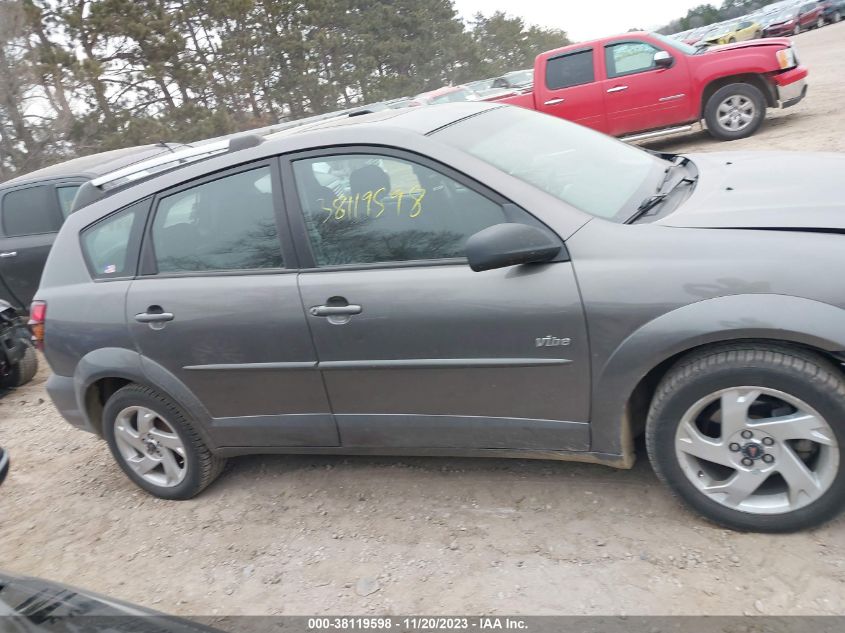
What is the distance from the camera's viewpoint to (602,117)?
10.9 metres

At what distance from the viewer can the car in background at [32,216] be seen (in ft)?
24.2

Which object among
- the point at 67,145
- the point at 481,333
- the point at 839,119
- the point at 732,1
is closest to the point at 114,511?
the point at 481,333

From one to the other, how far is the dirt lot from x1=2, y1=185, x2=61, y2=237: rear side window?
145 inches

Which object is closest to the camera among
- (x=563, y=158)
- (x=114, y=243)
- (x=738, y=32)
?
(x=563, y=158)

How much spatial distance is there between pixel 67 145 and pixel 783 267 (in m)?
23.2

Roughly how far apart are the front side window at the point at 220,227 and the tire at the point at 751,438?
178 cm

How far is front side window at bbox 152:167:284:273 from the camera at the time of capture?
11.3 ft

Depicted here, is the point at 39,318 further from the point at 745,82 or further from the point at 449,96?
the point at 449,96

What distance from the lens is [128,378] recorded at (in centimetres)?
380

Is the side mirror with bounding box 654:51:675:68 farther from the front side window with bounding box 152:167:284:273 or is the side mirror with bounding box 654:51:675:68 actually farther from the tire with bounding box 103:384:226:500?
the tire with bounding box 103:384:226:500

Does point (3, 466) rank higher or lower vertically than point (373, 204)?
lower

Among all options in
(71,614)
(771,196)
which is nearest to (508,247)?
(771,196)

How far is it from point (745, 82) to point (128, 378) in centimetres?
920

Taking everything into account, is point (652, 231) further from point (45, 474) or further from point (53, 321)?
point (45, 474)
